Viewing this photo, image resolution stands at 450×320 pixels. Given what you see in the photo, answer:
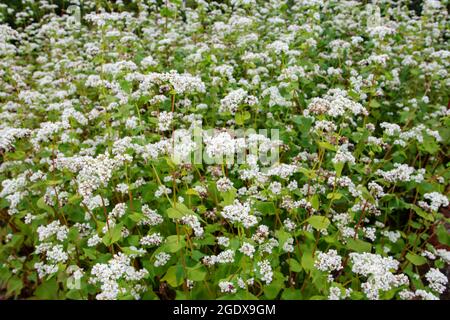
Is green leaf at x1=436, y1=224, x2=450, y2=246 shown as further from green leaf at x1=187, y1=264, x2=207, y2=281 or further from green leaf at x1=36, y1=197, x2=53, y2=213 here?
green leaf at x1=36, y1=197, x2=53, y2=213

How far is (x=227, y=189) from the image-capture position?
120 inches

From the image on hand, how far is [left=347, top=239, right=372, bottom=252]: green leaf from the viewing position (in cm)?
351

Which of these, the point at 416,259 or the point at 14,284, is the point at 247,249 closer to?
the point at 416,259

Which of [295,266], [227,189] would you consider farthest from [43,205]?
[295,266]

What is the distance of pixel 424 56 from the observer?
6.78m

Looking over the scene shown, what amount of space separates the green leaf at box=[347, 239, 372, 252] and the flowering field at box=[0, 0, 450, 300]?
0.04ft

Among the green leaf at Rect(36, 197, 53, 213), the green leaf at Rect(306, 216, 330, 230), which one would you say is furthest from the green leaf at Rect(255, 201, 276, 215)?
the green leaf at Rect(36, 197, 53, 213)

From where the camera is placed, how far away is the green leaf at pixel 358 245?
3510mm

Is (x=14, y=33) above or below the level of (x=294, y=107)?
above

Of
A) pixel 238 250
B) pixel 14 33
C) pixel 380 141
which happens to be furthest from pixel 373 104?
pixel 14 33

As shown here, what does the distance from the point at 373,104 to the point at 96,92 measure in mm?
4246

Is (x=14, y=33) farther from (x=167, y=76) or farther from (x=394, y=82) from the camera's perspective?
(x=394, y=82)

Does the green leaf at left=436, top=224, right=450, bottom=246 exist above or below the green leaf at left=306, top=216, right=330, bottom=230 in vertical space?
below

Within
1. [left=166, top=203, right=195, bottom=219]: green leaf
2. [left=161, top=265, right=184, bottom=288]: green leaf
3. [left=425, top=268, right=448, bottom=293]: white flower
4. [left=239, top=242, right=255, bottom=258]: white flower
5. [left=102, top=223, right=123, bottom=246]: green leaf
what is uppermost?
[left=166, top=203, right=195, bottom=219]: green leaf
